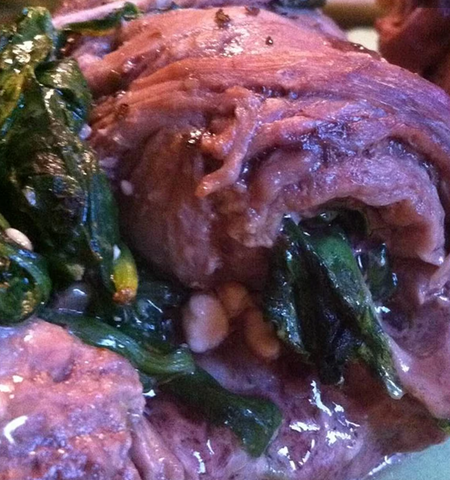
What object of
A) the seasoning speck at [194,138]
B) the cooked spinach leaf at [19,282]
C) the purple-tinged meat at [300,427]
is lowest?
the purple-tinged meat at [300,427]

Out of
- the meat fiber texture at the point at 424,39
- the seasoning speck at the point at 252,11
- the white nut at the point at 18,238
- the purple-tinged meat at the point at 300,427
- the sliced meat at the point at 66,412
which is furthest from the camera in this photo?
the meat fiber texture at the point at 424,39

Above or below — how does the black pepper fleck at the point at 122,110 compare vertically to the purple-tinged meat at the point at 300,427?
above

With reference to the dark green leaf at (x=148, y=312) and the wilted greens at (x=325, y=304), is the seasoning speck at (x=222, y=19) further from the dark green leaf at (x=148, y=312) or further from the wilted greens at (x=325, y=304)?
the dark green leaf at (x=148, y=312)

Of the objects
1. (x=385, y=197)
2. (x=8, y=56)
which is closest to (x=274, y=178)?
(x=385, y=197)

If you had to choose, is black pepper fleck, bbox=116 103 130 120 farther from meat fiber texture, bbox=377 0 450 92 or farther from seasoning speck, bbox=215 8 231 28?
meat fiber texture, bbox=377 0 450 92

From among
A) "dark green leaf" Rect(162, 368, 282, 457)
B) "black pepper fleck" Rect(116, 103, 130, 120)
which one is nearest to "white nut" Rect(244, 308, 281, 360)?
"dark green leaf" Rect(162, 368, 282, 457)

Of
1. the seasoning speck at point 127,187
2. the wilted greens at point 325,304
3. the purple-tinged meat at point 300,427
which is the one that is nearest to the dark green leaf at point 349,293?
the wilted greens at point 325,304
